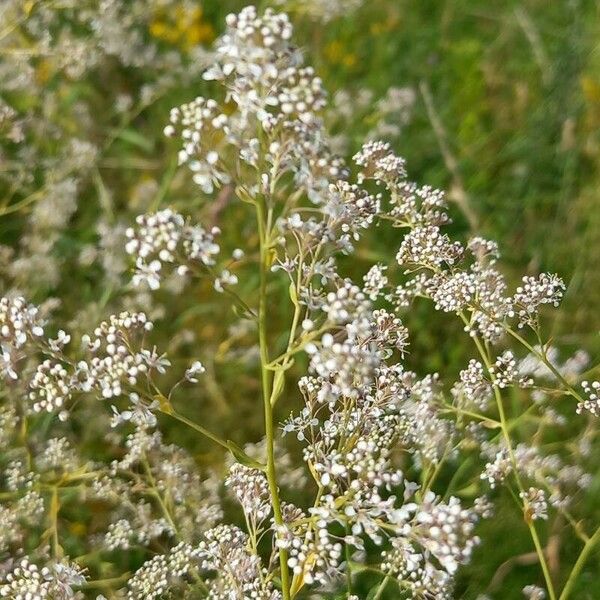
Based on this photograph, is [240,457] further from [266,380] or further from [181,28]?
[181,28]

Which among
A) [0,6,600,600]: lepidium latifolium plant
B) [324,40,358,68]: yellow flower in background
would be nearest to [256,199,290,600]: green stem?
[0,6,600,600]: lepidium latifolium plant

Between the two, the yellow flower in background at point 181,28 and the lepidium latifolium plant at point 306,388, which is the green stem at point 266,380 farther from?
the yellow flower in background at point 181,28

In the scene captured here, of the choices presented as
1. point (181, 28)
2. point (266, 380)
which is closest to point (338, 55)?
point (181, 28)

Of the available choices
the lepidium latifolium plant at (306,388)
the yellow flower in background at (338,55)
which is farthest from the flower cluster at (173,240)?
the yellow flower in background at (338,55)

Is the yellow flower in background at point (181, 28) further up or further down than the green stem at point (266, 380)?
further up

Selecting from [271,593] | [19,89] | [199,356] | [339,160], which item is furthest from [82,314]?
[339,160]
